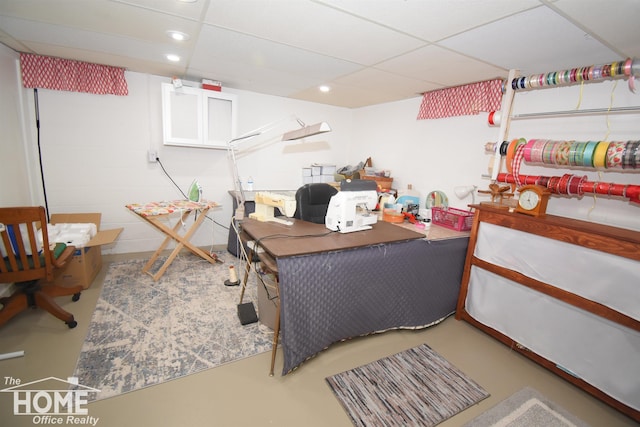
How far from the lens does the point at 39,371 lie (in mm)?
1692

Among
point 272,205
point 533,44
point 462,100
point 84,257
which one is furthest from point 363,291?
point 84,257

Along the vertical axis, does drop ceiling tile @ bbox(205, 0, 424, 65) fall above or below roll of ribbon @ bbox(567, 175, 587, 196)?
above

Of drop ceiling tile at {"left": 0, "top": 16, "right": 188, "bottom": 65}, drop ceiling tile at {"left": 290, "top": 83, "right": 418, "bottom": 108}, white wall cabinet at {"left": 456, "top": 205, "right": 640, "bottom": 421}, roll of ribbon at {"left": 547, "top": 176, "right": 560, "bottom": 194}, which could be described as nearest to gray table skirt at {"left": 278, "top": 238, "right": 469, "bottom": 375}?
white wall cabinet at {"left": 456, "top": 205, "right": 640, "bottom": 421}

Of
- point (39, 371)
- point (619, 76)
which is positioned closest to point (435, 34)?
point (619, 76)

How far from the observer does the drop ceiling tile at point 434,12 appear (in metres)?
1.35

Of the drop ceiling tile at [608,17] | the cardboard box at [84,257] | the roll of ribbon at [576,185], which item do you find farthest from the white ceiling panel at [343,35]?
the cardboard box at [84,257]

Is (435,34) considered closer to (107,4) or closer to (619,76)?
(619,76)

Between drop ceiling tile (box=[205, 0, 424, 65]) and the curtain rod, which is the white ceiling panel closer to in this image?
drop ceiling tile (box=[205, 0, 424, 65])

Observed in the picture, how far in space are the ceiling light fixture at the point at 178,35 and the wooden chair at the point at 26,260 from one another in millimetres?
1494

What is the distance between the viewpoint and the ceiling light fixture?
1931mm

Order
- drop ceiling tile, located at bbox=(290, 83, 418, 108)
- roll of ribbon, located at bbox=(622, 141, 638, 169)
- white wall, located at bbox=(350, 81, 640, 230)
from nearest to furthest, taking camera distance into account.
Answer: roll of ribbon, located at bbox=(622, 141, 638, 169)
white wall, located at bbox=(350, 81, 640, 230)
drop ceiling tile, located at bbox=(290, 83, 418, 108)

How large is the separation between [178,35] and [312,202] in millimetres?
1613

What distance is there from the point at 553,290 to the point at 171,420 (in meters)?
2.46

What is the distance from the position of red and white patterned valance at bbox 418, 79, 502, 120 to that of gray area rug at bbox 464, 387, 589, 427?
Answer: 90.6 inches
